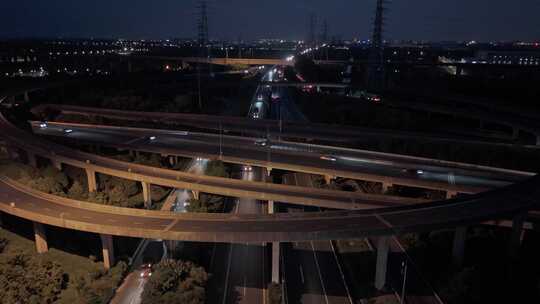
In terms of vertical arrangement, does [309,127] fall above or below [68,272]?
above

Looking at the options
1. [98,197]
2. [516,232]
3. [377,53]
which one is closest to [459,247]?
[516,232]

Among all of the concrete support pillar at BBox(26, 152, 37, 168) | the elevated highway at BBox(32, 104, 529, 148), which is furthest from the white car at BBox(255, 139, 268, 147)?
the concrete support pillar at BBox(26, 152, 37, 168)

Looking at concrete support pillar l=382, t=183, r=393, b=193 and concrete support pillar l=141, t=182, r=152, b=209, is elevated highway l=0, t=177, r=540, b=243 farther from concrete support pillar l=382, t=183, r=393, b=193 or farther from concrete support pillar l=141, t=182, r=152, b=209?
concrete support pillar l=382, t=183, r=393, b=193

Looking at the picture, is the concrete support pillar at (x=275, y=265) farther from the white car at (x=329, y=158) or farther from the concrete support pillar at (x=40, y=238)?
the concrete support pillar at (x=40, y=238)

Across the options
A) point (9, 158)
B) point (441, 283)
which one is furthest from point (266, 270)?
point (9, 158)

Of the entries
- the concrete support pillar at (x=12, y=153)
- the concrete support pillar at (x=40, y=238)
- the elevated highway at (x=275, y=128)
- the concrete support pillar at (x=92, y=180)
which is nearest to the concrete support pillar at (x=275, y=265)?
the concrete support pillar at (x=40, y=238)

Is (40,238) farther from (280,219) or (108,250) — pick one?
(280,219)

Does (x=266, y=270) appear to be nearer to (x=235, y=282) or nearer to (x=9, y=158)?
(x=235, y=282)
